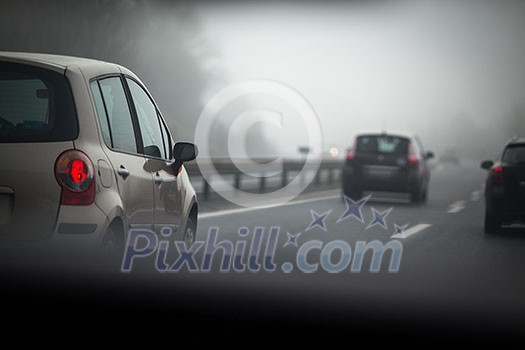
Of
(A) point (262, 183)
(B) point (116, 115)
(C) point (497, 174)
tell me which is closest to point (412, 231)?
(C) point (497, 174)

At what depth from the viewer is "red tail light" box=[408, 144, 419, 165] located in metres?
20.3

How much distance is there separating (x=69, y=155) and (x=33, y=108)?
0.90m

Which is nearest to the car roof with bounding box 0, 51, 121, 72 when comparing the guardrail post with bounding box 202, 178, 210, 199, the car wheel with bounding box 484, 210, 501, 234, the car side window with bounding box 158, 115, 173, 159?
the car side window with bounding box 158, 115, 173, 159

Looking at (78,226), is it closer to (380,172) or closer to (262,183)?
(380,172)

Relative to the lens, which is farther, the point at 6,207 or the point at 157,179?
the point at 157,179

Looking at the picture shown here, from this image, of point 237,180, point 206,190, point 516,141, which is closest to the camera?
point 516,141

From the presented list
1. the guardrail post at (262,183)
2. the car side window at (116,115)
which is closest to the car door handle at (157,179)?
the car side window at (116,115)

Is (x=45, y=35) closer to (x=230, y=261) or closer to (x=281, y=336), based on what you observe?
(x=230, y=261)

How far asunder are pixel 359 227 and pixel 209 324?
27.7ft

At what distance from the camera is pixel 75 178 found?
498 centimetres

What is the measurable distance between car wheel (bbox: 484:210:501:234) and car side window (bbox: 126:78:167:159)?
6937mm

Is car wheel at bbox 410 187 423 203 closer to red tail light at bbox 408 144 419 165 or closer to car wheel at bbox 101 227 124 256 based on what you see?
red tail light at bbox 408 144 419 165

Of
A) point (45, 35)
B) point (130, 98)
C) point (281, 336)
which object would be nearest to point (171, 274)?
point (130, 98)

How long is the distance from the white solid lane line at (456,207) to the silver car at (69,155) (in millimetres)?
12989
